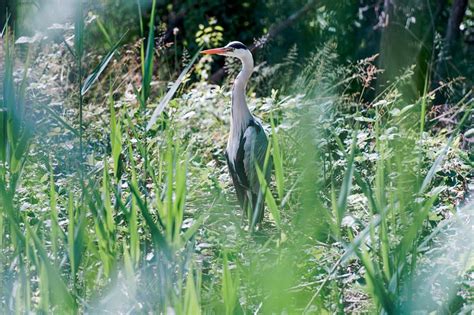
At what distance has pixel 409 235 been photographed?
2.09 meters

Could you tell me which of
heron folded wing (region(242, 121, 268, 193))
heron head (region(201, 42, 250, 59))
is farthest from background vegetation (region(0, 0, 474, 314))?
heron head (region(201, 42, 250, 59))

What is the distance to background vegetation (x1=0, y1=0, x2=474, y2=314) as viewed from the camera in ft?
7.36

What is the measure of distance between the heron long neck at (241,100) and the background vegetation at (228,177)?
16cm

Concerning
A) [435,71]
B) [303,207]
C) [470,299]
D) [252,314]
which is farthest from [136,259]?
[435,71]

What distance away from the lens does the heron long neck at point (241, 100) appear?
13.3ft

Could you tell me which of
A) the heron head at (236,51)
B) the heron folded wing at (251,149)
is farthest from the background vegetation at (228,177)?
the heron head at (236,51)

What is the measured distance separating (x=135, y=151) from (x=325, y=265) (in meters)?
1.42

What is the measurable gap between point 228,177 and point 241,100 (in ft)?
1.48

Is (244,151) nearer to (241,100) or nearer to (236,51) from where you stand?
(241,100)

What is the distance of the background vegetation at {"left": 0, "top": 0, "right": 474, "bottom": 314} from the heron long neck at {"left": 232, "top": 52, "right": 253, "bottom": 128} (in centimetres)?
16

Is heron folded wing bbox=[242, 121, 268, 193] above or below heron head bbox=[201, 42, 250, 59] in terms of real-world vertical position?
below

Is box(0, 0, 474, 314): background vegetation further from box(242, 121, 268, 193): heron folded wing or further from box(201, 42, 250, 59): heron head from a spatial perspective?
box(201, 42, 250, 59): heron head

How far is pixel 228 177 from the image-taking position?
441 cm

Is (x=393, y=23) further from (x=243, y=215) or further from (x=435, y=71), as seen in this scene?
(x=243, y=215)
